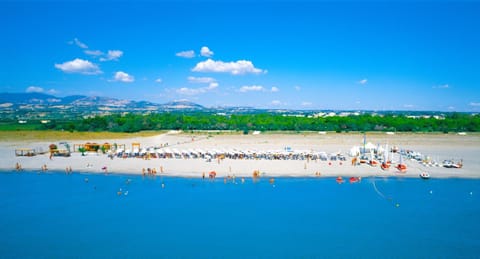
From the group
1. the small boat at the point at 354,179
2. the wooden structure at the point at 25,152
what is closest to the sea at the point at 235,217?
the small boat at the point at 354,179

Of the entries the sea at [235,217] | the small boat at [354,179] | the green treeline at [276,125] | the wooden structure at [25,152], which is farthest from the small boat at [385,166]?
the green treeline at [276,125]

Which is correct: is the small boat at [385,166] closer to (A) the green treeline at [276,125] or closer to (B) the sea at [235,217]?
(B) the sea at [235,217]

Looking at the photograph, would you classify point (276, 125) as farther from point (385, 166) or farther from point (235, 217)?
point (235, 217)

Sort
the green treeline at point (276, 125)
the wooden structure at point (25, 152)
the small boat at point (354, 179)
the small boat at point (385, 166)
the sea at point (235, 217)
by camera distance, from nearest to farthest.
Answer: the sea at point (235, 217) → the small boat at point (354, 179) → the small boat at point (385, 166) → the wooden structure at point (25, 152) → the green treeline at point (276, 125)

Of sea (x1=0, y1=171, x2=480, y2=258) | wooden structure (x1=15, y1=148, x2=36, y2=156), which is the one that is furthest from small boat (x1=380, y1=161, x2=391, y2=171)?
wooden structure (x1=15, y1=148, x2=36, y2=156)

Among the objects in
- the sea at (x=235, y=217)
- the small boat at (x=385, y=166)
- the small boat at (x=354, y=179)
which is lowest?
the sea at (x=235, y=217)

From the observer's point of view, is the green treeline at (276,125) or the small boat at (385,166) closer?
the small boat at (385,166)

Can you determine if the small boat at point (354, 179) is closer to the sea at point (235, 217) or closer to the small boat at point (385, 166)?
the sea at point (235, 217)

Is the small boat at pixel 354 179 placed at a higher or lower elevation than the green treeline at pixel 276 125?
lower

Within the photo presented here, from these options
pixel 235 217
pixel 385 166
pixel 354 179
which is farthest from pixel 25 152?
pixel 385 166

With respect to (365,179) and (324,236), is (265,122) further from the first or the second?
(324,236)

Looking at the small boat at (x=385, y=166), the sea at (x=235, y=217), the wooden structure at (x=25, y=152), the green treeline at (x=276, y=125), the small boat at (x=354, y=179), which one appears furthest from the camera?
the green treeline at (x=276, y=125)
